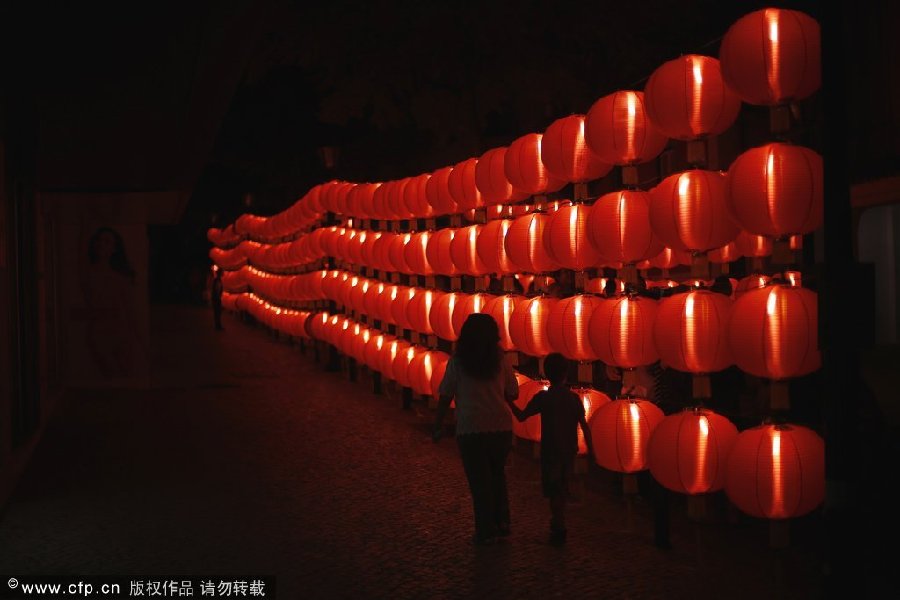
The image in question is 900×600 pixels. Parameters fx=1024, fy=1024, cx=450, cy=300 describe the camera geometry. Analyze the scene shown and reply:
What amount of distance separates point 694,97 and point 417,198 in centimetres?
704

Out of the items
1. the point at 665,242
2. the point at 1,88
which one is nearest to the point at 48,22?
the point at 1,88

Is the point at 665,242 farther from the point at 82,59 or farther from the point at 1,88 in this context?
the point at 1,88

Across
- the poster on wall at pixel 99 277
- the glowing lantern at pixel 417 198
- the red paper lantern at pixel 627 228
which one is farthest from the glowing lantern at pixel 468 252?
the poster on wall at pixel 99 277

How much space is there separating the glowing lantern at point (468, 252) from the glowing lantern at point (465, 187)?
30 cm

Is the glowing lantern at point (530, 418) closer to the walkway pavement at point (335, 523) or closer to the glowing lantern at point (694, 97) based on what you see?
the walkway pavement at point (335, 523)

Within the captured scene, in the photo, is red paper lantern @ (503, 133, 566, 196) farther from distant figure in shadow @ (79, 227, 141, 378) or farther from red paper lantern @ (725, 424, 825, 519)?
distant figure in shadow @ (79, 227, 141, 378)

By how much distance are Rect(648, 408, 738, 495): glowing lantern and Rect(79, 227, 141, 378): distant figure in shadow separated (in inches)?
466

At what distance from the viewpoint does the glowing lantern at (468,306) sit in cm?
1214

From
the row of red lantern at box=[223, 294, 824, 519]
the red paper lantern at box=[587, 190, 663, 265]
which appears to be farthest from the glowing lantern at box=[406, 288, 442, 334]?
the red paper lantern at box=[587, 190, 663, 265]

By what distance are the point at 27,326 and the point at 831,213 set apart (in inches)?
387

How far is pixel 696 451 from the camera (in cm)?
771

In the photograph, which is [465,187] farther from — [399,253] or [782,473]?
[782,473]

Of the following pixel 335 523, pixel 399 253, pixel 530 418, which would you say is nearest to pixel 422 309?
pixel 399 253

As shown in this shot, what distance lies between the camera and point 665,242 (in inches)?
322
